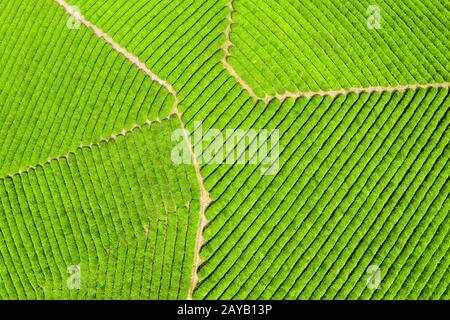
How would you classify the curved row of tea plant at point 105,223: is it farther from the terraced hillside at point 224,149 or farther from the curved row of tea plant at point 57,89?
the curved row of tea plant at point 57,89

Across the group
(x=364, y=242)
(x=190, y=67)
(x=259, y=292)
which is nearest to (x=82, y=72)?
(x=190, y=67)

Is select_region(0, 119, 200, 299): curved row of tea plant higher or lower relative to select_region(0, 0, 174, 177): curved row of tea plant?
lower

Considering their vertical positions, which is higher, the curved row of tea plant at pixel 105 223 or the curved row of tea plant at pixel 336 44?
the curved row of tea plant at pixel 336 44

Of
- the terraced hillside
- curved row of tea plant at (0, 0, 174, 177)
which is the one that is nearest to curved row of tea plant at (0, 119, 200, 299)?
the terraced hillside

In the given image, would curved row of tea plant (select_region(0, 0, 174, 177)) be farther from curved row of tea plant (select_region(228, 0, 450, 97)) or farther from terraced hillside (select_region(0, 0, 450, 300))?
curved row of tea plant (select_region(228, 0, 450, 97))

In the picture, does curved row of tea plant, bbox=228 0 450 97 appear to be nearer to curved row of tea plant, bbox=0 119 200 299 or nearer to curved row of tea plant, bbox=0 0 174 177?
curved row of tea plant, bbox=0 0 174 177

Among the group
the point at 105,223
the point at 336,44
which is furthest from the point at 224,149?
the point at 336,44

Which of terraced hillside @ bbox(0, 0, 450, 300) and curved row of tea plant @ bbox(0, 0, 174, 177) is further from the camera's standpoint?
curved row of tea plant @ bbox(0, 0, 174, 177)

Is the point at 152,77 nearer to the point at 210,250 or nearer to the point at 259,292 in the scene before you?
the point at 210,250

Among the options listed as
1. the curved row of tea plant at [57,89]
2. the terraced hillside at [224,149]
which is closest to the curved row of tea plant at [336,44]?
the terraced hillside at [224,149]

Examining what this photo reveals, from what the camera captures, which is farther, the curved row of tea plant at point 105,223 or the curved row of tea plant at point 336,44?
the curved row of tea plant at point 336,44
